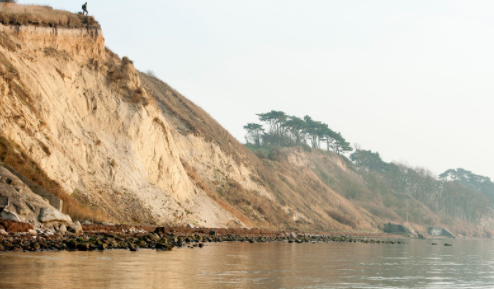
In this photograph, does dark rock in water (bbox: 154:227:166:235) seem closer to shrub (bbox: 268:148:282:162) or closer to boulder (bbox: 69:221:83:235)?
boulder (bbox: 69:221:83:235)

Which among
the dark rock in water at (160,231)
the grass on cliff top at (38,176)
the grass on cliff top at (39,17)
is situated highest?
the grass on cliff top at (39,17)

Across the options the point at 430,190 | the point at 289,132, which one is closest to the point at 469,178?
the point at 430,190

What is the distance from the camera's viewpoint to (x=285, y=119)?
10612 centimetres

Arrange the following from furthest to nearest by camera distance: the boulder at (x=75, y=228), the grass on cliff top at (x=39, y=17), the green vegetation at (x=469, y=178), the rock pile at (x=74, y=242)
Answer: the green vegetation at (x=469, y=178) < the grass on cliff top at (x=39, y=17) < the boulder at (x=75, y=228) < the rock pile at (x=74, y=242)

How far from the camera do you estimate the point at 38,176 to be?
2608cm

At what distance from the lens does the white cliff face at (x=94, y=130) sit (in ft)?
95.0

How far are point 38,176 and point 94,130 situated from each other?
9766 millimetres

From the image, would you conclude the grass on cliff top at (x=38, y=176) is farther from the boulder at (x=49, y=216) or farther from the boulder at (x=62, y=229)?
the boulder at (x=62, y=229)

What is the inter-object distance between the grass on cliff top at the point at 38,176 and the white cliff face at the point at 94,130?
30.4 inches

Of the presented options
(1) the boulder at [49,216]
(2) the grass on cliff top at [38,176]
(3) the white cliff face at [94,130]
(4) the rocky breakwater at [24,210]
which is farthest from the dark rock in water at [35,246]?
(3) the white cliff face at [94,130]

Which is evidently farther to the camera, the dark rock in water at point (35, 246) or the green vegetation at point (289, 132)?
the green vegetation at point (289, 132)

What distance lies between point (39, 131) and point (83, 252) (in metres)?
14.3

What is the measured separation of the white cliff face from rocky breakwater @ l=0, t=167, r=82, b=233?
5.14 meters

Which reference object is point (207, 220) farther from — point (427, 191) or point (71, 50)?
point (427, 191)
